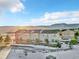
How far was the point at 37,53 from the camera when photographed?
7.20 ft

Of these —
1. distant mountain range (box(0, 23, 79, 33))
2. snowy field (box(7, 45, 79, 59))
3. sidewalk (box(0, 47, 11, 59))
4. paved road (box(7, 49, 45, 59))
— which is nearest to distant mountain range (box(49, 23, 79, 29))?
distant mountain range (box(0, 23, 79, 33))

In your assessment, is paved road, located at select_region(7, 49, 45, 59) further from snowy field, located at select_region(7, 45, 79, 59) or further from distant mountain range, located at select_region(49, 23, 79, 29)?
distant mountain range, located at select_region(49, 23, 79, 29)

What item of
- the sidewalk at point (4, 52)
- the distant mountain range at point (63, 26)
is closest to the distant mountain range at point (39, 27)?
the distant mountain range at point (63, 26)

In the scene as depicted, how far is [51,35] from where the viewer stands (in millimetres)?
2211

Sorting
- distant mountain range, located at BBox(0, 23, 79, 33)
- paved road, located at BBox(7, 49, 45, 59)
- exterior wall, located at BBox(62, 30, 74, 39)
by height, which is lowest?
paved road, located at BBox(7, 49, 45, 59)

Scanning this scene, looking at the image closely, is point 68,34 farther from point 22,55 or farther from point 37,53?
point 22,55

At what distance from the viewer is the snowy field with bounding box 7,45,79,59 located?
2.14 meters

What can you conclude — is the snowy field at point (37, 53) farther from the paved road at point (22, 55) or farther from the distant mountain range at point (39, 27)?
the distant mountain range at point (39, 27)

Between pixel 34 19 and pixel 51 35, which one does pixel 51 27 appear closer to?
pixel 51 35

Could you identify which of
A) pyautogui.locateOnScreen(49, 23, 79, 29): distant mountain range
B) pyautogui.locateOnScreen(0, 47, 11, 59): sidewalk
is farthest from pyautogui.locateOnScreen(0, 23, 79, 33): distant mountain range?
pyautogui.locateOnScreen(0, 47, 11, 59): sidewalk

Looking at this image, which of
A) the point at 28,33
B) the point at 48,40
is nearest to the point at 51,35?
the point at 48,40

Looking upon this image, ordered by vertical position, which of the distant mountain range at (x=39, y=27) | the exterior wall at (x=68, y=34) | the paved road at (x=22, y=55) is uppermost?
the distant mountain range at (x=39, y=27)

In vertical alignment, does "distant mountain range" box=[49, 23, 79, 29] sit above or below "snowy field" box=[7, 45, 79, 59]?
above

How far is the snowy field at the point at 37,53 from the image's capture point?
2.14m
